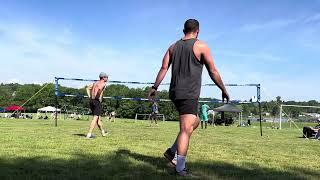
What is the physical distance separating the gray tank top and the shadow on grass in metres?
0.99

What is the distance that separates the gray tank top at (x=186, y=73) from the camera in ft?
18.9

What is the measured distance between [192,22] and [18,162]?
2.97 metres

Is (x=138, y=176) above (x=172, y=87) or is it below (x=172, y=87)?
below

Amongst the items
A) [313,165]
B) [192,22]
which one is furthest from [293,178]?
[192,22]

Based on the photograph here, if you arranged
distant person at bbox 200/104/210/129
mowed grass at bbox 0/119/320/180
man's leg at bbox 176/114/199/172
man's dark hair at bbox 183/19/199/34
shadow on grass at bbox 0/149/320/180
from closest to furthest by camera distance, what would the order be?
1. shadow on grass at bbox 0/149/320/180
2. mowed grass at bbox 0/119/320/180
3. man's leg at bbox 176/114/199/172
4. man's dark hair at bbox 183/19/199/34
5. distant person at bbox 200/104/210/129

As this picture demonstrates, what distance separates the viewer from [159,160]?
22.2 feet

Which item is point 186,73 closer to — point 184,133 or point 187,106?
point 187,106

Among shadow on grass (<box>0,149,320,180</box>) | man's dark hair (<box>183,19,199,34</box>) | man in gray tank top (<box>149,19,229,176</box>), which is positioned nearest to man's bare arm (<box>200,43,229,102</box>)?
man in gray tank top (<box>149,19,229,176</box>)

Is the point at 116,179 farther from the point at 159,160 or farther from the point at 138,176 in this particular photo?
the point at 159,160

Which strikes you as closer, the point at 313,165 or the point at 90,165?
the point at 90,165

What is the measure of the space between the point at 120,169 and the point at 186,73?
1.47 m

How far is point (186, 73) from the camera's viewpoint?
5.79 metres

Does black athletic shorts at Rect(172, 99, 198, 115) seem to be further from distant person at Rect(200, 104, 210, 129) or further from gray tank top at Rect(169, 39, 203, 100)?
distant person at Rect(200, 104, 210, 129)

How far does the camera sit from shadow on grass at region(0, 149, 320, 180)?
529 centimetres
